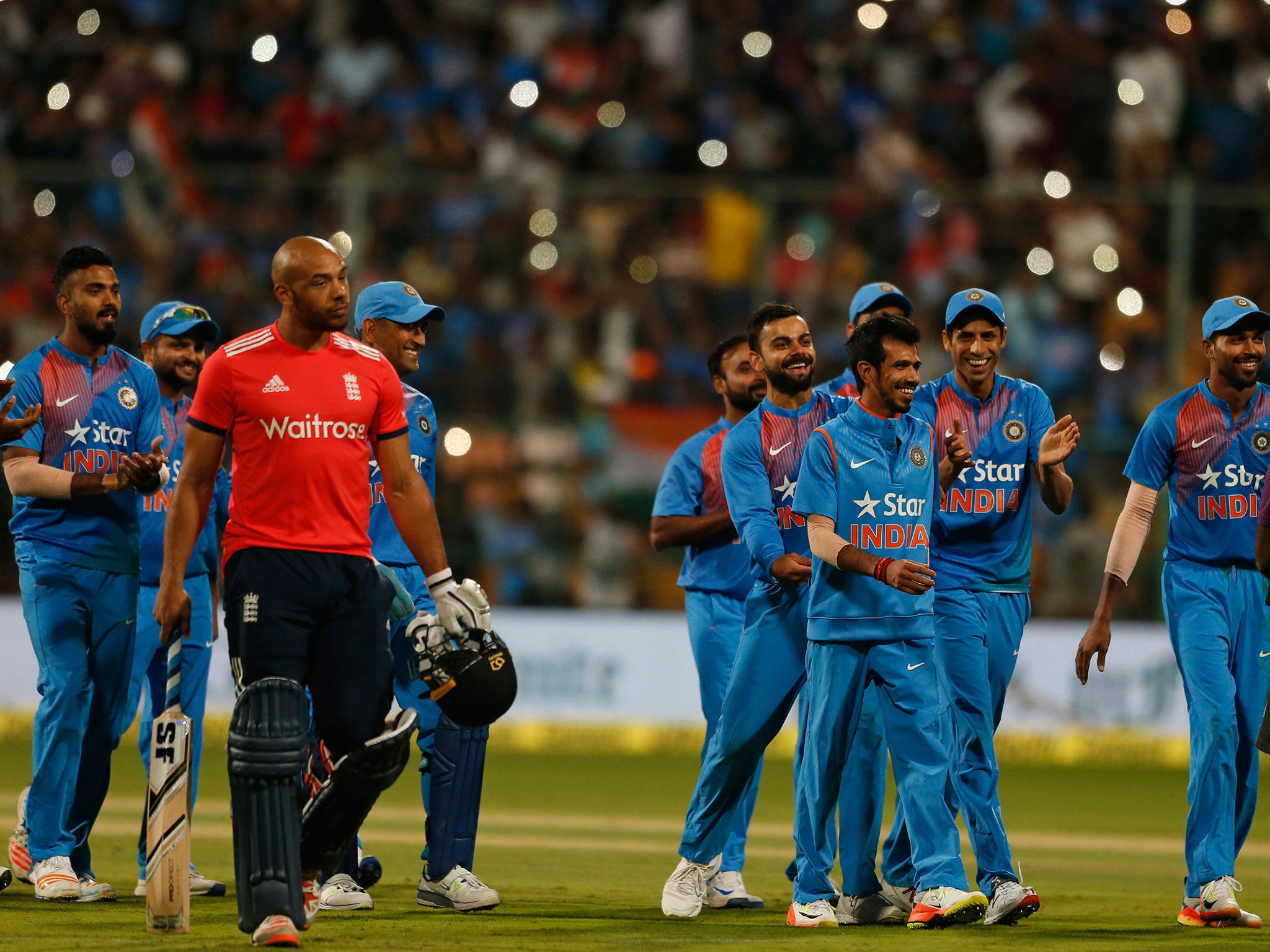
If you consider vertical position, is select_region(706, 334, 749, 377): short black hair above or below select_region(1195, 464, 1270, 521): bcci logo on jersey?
above

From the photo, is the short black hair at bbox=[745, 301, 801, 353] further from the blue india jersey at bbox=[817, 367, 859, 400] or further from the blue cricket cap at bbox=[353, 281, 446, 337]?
the blue cricket cap at bbox=[353, 281, 446, 337]

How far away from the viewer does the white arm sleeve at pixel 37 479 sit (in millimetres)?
7707

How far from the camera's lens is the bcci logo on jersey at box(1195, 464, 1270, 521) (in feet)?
25.8

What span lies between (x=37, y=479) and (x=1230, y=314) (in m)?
5.31

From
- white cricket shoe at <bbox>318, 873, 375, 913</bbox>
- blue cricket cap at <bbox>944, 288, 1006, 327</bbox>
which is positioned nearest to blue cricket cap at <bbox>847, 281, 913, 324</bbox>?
blue cricket cap at <bbox>944, 288, 1006, 327</bbox>

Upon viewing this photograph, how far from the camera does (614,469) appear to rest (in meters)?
15.6

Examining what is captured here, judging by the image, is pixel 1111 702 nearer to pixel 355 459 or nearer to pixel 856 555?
pixel 856 555

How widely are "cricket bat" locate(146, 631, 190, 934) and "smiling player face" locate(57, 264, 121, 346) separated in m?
2.13

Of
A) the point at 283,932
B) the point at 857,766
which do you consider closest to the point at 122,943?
the point at 283,932

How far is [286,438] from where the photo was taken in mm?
6238

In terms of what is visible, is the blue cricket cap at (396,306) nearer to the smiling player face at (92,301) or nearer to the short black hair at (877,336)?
the smiling player face at (92,301)

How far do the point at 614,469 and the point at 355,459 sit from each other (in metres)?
9.31

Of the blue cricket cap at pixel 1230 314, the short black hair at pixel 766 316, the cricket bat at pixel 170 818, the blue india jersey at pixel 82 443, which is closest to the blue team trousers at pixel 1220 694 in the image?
the blue cricket cap at pixel 1230 314

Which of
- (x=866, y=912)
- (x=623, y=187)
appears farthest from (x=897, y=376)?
(x=623, y=187)
